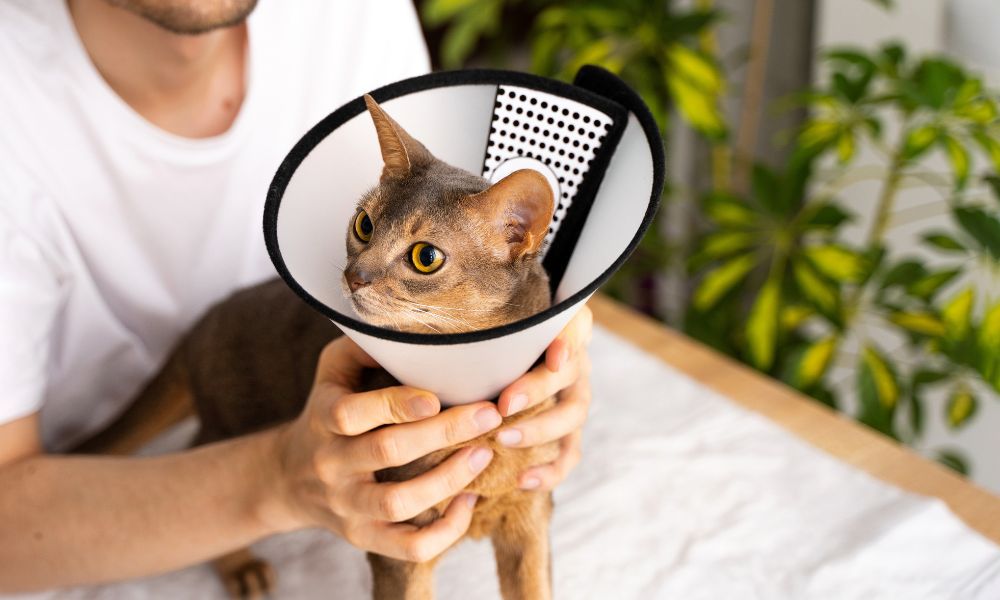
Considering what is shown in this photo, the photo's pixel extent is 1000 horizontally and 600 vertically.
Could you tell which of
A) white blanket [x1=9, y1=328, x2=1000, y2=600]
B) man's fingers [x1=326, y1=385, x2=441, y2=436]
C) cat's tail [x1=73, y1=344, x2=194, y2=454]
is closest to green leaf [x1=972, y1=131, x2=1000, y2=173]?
white blanket [x1=9, y1=328, x2=1000, y2=600]

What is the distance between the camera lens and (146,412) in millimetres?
1287

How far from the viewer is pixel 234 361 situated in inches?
44.0

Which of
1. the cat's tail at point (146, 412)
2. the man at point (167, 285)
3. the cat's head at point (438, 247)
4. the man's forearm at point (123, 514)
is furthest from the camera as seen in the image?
the cat's tail at point (146, 412)

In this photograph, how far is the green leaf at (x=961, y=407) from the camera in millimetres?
1547

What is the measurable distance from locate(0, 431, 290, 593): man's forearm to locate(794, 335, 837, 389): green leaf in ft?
3.53

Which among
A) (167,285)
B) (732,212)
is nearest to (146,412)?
(167,285)

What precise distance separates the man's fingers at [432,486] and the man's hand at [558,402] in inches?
1.3

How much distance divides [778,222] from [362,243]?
3.75 feet

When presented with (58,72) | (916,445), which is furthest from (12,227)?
→ (916,445)

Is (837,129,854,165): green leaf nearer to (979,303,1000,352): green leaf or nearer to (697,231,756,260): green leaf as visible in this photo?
(697,231,756,260): green leaf

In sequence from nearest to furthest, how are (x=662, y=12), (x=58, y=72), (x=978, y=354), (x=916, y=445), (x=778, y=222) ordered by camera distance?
1. (x=58, y=72)
2. (x=978, y=354)
3. (x=778, y=222)
4. (x=662, y=12)
5. (x=916, y=445)

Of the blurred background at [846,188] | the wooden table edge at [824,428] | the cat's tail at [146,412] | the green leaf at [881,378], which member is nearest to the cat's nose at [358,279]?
the cat's tail at [146,412]

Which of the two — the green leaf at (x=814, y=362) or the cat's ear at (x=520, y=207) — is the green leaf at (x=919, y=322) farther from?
the cat's ear at (x=520, y=207)

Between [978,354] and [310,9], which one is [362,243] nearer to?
[310,9]
